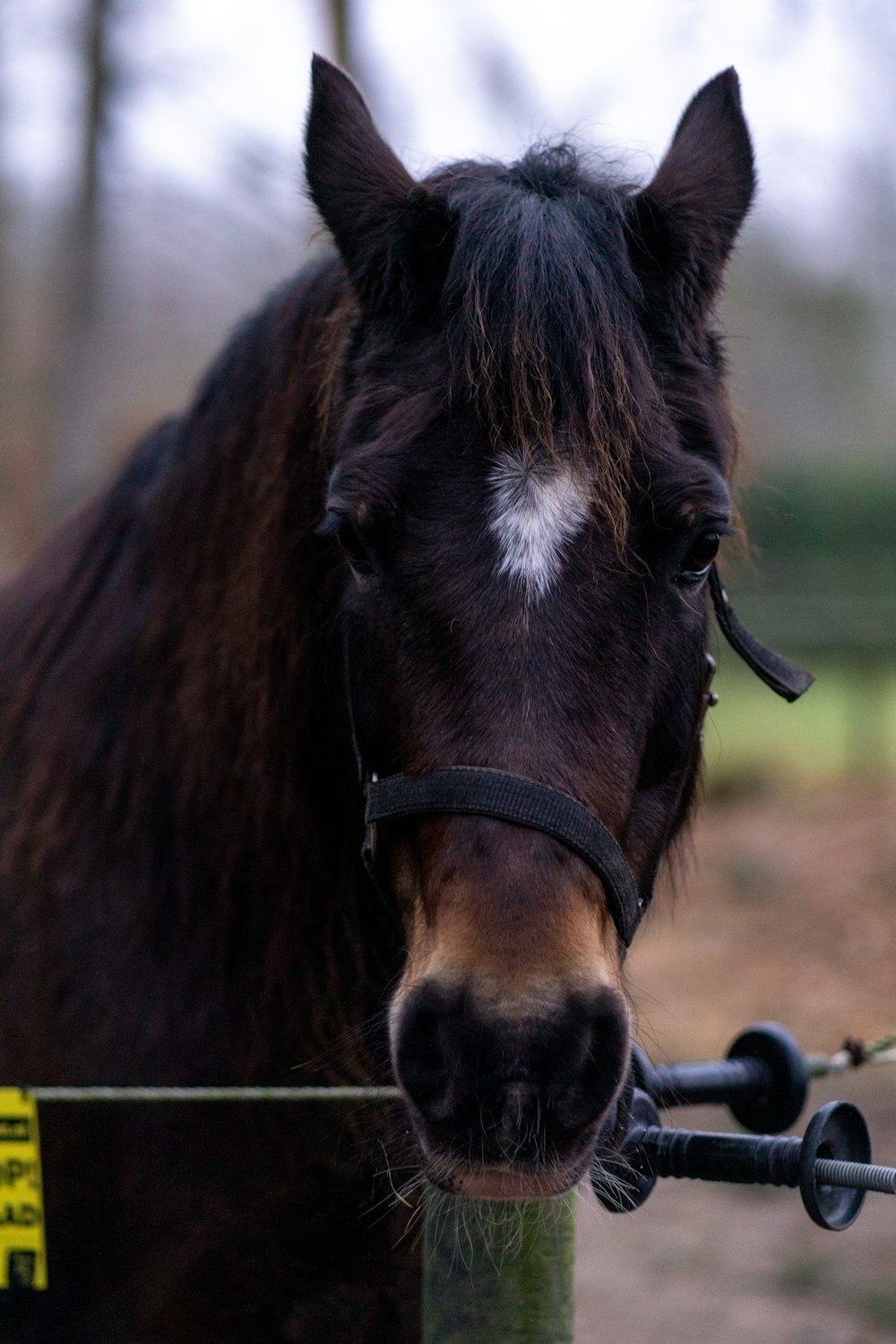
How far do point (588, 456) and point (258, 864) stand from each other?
0.97 meters

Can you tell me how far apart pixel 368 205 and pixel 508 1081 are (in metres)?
1.36

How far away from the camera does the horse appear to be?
1735 millimetres

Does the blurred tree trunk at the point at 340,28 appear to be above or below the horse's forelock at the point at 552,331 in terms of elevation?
above

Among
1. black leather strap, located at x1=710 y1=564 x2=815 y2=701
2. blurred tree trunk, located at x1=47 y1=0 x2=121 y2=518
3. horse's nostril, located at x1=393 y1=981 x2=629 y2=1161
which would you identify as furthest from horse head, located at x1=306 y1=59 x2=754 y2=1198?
blurred tree trunk, located at x1=47 y1=0 x2=121 y2=518

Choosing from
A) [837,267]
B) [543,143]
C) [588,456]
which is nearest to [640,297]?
[588,456]

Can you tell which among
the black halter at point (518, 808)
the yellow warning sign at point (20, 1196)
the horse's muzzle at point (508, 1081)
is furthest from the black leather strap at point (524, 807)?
the yellow warning sign at point (20, 1196)

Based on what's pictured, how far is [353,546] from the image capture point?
201 centimetres

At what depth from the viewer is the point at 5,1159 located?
2262 millimetres

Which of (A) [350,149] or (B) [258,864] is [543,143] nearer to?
(A) [350,149]

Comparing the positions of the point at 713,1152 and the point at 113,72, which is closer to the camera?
the point at 713,1152

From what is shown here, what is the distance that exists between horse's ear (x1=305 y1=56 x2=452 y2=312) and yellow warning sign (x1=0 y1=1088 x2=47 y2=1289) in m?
1.43

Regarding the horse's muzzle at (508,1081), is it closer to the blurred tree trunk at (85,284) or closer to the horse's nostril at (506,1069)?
the horse's nostril at (506,1069)

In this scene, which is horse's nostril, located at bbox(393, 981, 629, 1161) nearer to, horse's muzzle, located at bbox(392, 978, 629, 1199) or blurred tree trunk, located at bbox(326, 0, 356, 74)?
horse's muzzle, located at bbox(392, 978, 629, 1199)

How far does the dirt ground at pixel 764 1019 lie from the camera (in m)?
4.33
